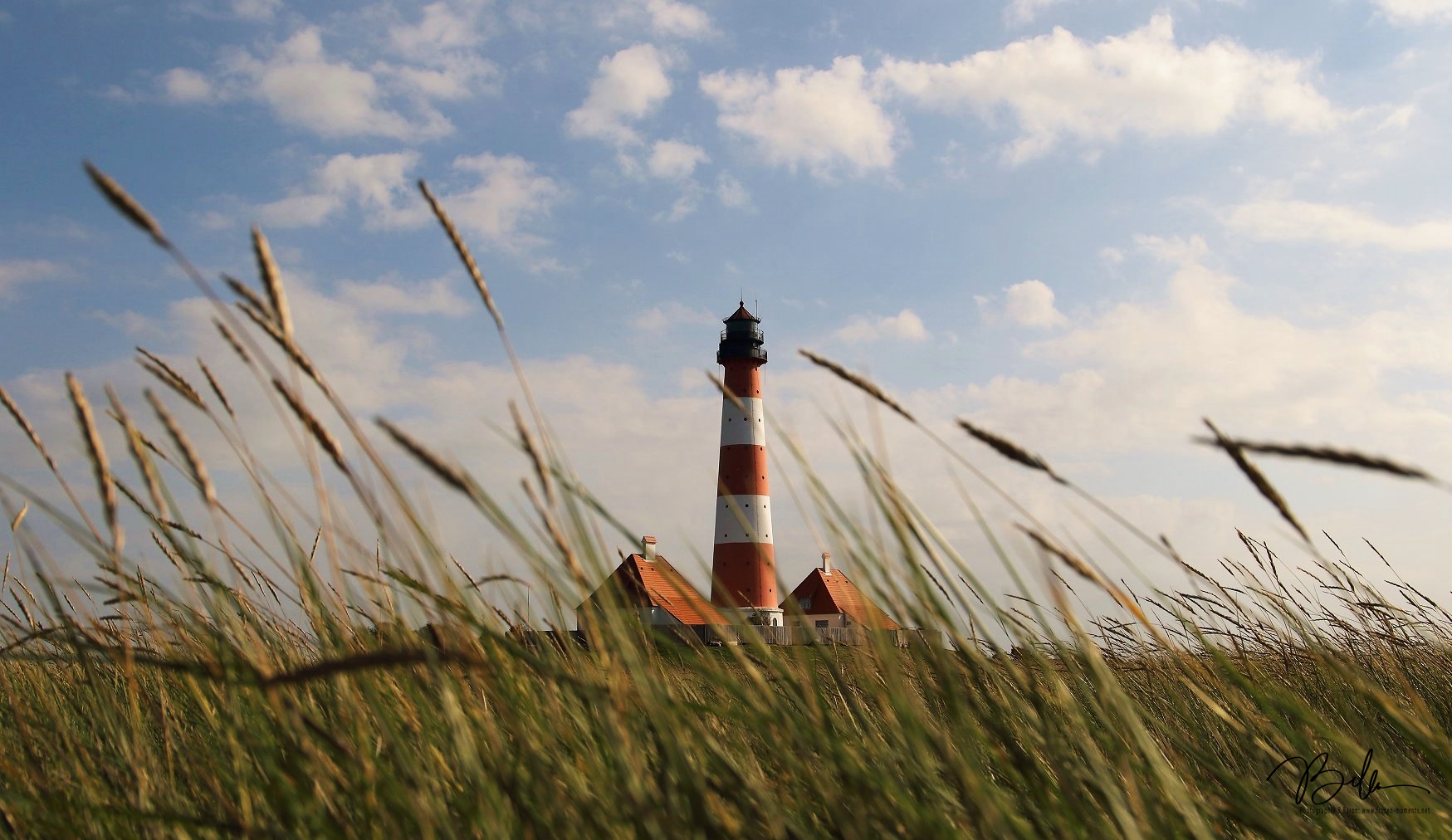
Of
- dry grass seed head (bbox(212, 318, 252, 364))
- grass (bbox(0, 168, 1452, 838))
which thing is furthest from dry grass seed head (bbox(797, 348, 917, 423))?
dry grass seed head (bbox(212, 318, 252, 364))

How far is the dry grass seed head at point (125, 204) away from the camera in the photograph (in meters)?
0.96

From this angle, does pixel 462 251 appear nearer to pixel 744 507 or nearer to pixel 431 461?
pixel 431 461

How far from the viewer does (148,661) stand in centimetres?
102

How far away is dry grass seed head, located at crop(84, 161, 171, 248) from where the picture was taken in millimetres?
955

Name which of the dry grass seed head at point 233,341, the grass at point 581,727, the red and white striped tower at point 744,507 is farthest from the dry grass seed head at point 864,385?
the red and white striped tower at point 744,507

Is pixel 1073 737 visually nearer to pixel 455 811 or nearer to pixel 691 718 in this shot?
pixel 691 718

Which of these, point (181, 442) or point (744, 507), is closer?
point (181, 442)

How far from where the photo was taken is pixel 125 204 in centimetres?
96

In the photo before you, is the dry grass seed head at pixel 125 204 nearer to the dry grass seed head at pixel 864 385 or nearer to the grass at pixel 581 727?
the grass at pixel 581 727

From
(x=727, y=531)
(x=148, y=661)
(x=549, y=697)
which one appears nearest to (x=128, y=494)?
(x=148, y=661)
